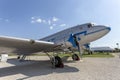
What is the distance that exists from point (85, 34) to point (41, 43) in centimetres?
355

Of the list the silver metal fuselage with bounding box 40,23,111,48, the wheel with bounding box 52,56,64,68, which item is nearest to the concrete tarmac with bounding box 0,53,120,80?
the wheel with bounding box 52,56,64,68

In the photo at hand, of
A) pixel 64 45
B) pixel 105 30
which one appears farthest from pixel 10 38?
pixel 105 30

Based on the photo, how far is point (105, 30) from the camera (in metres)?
10.7

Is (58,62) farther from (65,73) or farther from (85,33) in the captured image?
(85,33)

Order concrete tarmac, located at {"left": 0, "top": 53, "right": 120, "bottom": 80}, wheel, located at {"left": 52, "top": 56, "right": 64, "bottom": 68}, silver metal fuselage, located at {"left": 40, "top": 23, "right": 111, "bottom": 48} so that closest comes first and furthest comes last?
concrete tarmac, located at {"left": 0, "top": 53, "right": 120, "bottom": 80} → silver metal fuselage, located at {"left": 40, "top": 23, "right": 111, "bottom": 48} → wheel, located at {"left": 52, "top": 56, "right": 64, "bottom": 68}

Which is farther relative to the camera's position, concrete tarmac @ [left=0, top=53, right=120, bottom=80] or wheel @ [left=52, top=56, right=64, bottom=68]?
wheel @ [left=52, top=56, right=64, bottom=68]

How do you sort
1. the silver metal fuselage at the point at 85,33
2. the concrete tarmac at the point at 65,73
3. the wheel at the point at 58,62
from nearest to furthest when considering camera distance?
the concrete tarmac at the point at 65,73, the silver metal fuselage at the point at 85,33, the wheel at the point at 58,62

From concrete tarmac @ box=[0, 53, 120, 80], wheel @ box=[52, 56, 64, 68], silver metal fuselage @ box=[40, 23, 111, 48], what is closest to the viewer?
concrete tarmac @ box=[0, 53, 120, 80]

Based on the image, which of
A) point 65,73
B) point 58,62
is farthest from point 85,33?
point 65,73

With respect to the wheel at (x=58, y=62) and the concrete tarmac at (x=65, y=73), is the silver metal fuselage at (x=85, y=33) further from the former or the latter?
the concrete tarmac at (x=65, y=73)

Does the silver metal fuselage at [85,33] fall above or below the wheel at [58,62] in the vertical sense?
above

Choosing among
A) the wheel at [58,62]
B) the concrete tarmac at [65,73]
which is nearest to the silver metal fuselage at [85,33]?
the wheel at [58,62]

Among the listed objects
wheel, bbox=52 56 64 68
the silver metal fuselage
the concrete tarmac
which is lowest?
the concrete tarmac

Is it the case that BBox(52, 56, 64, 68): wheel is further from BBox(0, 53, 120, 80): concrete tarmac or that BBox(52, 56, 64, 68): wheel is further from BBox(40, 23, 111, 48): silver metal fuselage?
BBox(40, 23, 111, 48): silver metal fuselage
